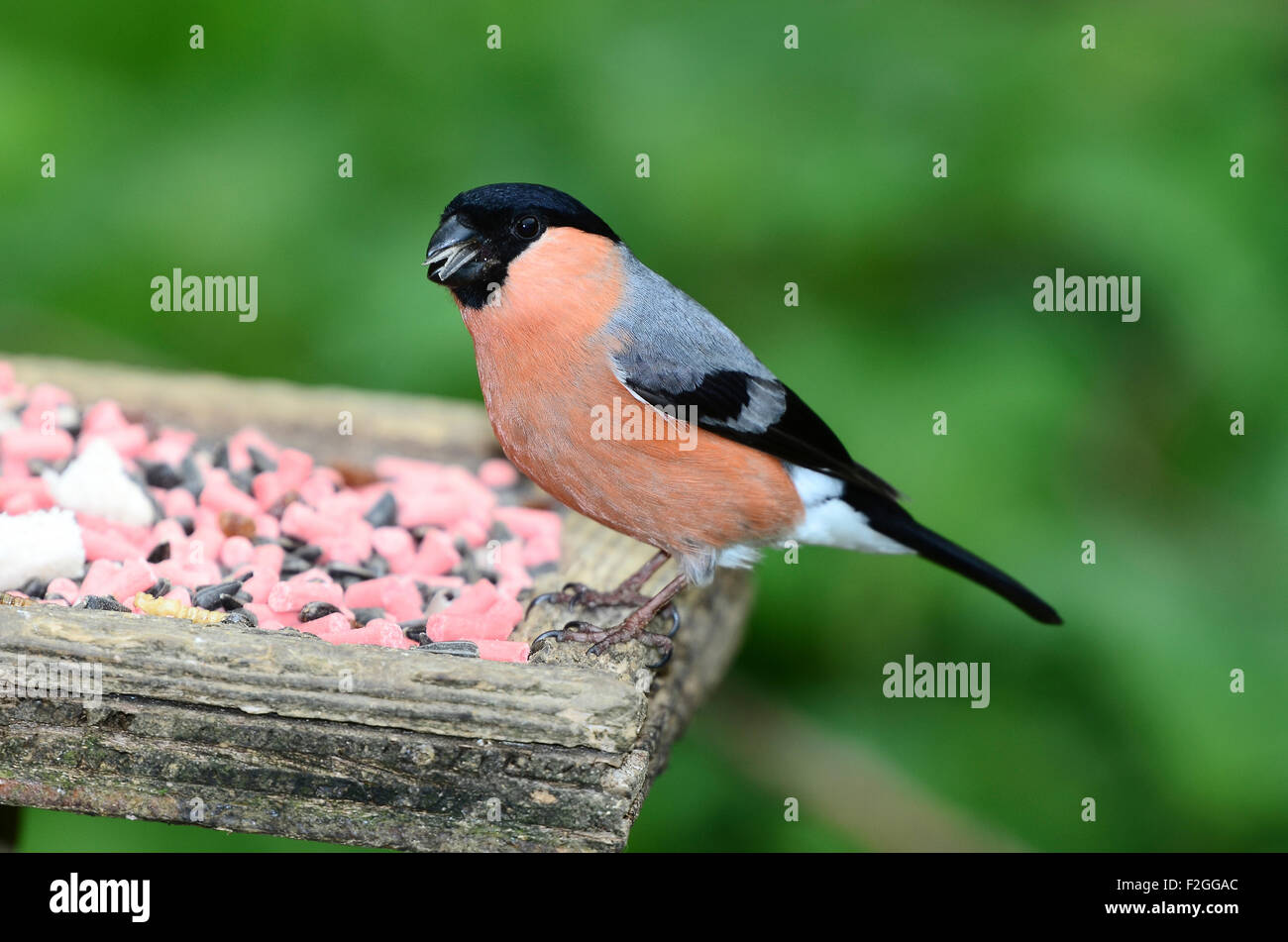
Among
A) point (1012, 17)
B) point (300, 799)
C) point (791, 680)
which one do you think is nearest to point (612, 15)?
point (1012, 17)

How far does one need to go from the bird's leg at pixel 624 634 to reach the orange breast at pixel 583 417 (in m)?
0.19

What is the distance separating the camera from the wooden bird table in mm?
2320

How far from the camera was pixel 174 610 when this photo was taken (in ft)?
8.79

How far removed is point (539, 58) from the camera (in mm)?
4551

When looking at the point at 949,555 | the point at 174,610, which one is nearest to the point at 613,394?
the point at 174,610

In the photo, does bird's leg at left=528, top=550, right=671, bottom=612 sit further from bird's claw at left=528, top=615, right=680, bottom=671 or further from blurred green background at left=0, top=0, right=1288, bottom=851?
blurred green background at left=0, top=0, right=1288, bottom=851

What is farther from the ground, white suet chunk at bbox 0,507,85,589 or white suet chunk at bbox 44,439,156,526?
white suet chunk at bbox 44,439,156,526

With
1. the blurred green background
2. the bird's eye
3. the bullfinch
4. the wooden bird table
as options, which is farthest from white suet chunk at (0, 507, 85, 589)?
the blurred green background

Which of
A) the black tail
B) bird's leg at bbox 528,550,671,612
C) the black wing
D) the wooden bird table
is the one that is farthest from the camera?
the black tail

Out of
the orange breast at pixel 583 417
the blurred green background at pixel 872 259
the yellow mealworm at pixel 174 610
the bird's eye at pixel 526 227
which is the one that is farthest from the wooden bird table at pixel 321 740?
the blurred green background at pixel 872 259

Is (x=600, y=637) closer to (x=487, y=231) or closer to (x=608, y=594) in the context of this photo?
(x=608, y=594)

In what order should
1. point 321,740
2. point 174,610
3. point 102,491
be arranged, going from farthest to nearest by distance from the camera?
1. point 102,491
2. point 174,610
3. point 321,740

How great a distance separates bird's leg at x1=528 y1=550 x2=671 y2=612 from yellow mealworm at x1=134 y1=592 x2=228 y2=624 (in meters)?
0.78

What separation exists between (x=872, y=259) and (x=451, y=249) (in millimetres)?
2008
